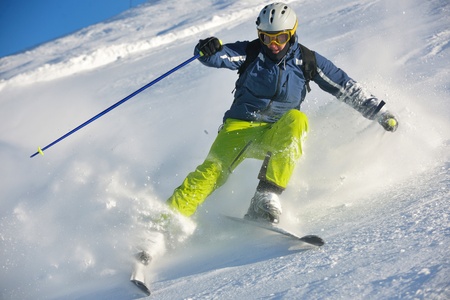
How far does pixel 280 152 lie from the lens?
11.0 ft

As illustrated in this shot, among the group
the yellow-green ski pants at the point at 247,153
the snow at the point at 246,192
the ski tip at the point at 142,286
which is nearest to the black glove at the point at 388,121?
the snow at the point at 246,192

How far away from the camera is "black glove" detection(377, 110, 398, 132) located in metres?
3.83

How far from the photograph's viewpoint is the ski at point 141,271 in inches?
112

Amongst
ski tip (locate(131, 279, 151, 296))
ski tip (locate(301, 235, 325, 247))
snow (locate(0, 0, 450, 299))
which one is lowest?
ski tip (locate(131, 279, 151, 296))

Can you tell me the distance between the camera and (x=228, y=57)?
3.88 m

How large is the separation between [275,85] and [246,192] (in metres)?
0.99

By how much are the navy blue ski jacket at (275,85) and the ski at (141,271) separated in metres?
1.40

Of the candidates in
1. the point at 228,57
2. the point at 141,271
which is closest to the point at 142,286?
the point at 141,271

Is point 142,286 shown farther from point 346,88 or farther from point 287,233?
point 346,88

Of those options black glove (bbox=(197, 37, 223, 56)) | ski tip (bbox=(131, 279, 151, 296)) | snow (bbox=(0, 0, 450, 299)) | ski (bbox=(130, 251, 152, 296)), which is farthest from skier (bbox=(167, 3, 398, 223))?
ski tip (bbox=(131, 279, 151, 296))

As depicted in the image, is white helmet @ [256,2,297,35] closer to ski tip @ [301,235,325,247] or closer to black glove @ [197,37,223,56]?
black glove @ [197,37,223,56]

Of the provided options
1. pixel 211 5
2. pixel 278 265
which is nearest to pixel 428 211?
pixel 278 265

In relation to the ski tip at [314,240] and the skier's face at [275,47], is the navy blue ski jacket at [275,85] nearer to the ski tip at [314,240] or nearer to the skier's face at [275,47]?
the skier's face at [275,47]

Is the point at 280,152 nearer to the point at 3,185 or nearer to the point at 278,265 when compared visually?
the point at 278,265
